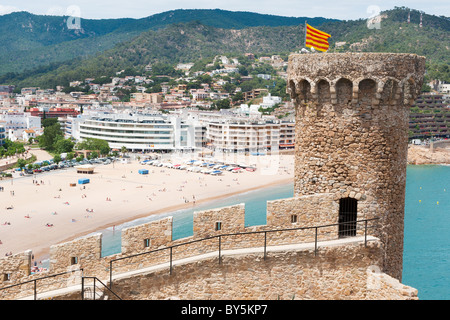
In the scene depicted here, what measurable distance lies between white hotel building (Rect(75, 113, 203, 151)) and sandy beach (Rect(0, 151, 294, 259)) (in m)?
14.9

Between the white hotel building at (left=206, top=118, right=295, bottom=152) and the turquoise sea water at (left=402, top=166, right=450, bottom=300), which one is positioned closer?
the turquoise sea water at (left=402, top=166, right=450, bottom=300)

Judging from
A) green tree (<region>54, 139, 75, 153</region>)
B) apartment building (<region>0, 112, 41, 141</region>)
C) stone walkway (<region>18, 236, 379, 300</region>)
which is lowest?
green tree (<region>54, 139, 75, 153</region>)

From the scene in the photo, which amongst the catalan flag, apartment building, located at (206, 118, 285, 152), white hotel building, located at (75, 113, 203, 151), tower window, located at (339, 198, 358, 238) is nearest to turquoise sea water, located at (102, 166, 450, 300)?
the catalan flag

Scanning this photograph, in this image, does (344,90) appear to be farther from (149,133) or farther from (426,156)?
(426,156)

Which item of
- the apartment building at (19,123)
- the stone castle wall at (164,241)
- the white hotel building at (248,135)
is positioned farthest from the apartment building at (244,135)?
the stone castle wall at (164,241)

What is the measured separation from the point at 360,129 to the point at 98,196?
49990 mm

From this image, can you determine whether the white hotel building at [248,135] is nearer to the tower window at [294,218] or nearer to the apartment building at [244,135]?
the apartment building at [244,135]

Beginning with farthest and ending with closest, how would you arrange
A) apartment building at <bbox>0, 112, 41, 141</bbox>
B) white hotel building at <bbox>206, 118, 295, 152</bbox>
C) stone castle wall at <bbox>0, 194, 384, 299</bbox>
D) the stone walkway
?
apartment building at <bbox>0, 112, 41, 141</bbox>
white hotel building at <bbox>206, 118, 295, 152</bbox>
stone castle wall at <bbox>0, 194, 384, 299</bbox>
the stone walkway

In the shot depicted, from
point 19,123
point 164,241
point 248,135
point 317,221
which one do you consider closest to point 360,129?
point 317,221

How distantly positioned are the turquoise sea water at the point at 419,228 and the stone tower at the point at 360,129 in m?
21.5

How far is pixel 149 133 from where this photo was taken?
100 m

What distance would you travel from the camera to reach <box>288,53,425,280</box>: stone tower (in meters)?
8.79

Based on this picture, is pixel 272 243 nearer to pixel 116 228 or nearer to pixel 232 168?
pixel 116 228

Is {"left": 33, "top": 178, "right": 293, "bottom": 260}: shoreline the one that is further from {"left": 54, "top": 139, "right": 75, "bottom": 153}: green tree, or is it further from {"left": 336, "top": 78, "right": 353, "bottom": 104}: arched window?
{"left": 54, "top": 139, "right": 75, "bottom": 153}: green tree
